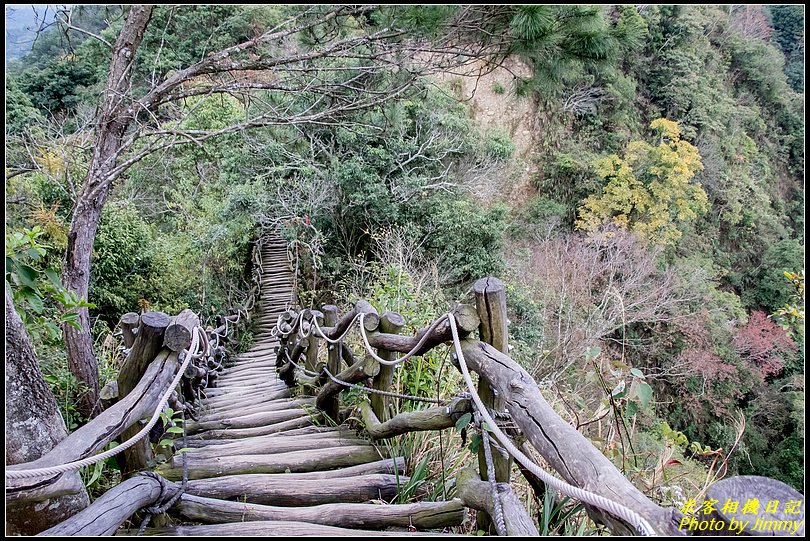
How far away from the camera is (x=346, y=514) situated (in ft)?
6.46

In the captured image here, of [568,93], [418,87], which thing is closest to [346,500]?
[418,87]

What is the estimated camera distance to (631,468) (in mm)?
2406

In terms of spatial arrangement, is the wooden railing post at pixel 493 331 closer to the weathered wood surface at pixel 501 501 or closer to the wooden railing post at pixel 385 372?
the weathered wood surface at pixel 501 501

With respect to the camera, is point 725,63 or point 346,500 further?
point 725,63

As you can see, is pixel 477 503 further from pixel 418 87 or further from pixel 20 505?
pixel 418 87

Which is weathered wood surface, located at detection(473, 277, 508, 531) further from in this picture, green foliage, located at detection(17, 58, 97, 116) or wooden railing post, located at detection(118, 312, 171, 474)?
green foliage, located at detection(17, 58, 97, 116)

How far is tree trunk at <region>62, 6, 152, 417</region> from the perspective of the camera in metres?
3.33

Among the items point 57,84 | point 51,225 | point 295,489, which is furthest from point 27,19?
point 57,84

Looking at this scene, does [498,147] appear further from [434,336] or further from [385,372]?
[434,336]

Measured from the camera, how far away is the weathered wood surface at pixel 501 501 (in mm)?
1413

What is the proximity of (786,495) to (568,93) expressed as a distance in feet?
60.9

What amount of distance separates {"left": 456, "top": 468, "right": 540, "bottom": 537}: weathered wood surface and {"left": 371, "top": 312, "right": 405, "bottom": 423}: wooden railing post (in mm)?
1098

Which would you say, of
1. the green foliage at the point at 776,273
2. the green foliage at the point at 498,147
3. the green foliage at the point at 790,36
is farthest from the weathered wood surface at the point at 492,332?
the green foliage at the point at 790,36

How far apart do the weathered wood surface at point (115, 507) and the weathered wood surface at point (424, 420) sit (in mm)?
1087
